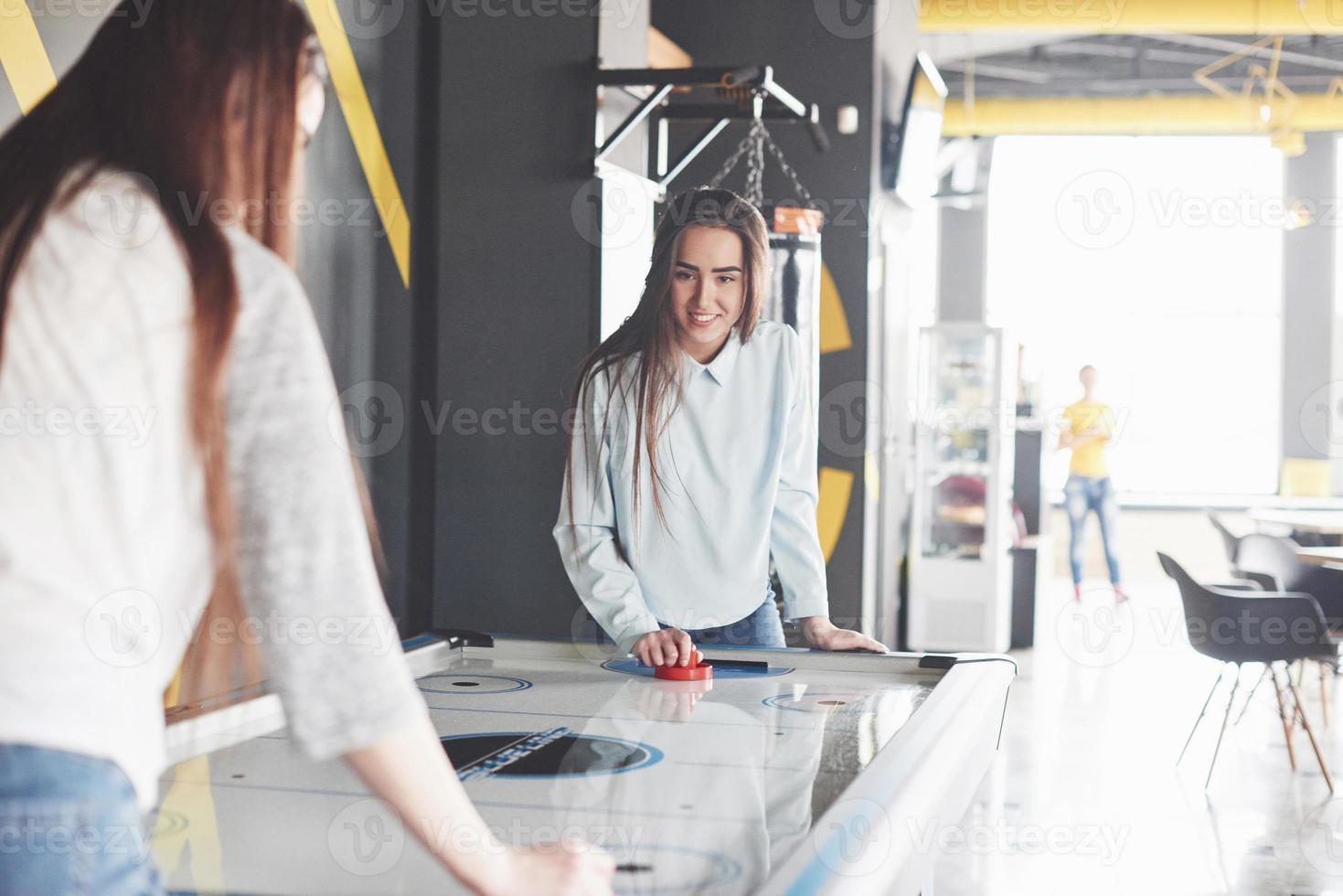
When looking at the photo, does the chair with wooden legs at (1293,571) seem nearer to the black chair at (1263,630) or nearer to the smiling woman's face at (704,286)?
the black chair at (1263,630)

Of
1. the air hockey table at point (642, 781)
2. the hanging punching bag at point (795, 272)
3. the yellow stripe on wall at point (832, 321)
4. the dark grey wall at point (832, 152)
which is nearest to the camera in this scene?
the air hockey table at point (642, 781)

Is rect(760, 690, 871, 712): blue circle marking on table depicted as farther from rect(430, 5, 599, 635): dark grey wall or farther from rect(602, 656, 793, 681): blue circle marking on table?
rect(430, 5, 599, 635): dark grey wall

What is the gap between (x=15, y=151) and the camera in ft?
2.89

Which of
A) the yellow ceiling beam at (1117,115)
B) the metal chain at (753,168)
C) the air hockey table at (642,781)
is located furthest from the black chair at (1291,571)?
the yellow ceiling beam at (1117,115)

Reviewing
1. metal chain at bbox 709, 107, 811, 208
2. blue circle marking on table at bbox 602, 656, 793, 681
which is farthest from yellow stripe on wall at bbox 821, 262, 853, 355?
blue circle marking on table at bbox 602, 656, 793, 681

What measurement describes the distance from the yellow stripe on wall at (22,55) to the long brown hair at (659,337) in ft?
3.61

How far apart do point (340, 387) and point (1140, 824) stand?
2.82 metres

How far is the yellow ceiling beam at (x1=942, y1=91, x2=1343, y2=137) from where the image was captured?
33.1 feet

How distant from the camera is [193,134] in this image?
0.89 metres

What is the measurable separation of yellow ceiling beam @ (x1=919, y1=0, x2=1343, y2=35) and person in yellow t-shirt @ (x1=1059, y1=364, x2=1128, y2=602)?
2698mm

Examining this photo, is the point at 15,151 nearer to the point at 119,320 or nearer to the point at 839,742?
the point at 119,320

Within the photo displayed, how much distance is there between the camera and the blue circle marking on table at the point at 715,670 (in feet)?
7.64

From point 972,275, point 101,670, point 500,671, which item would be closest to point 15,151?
point 101,670

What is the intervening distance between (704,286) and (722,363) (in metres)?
0.15
